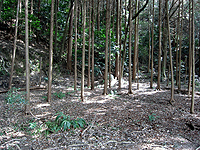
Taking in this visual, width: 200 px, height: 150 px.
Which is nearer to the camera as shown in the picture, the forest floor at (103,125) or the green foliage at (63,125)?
the forest floor at (103,125)

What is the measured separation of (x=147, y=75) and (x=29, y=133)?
17308 millimetres

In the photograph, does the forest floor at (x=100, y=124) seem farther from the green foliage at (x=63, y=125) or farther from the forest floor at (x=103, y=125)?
the green foliage at (x=63, y=125)

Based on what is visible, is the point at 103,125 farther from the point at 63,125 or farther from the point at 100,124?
the point at 63,125

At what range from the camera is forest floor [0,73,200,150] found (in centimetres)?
493

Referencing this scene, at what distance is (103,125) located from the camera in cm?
630

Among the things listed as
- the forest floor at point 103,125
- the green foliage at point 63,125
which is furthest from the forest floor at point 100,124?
the green foliage at point 63,125

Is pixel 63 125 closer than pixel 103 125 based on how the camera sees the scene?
Yes

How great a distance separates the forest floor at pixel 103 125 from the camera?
4.93 m

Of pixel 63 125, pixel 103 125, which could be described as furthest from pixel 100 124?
pixel 63 125

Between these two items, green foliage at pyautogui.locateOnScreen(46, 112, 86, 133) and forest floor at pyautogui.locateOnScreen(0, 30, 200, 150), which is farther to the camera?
green foliage at pyautogui.locateOnScreen(46, 112, 86, 133)

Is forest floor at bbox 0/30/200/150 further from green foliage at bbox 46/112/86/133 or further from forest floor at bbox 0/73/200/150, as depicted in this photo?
green foliage at bbox 46/112/86/133

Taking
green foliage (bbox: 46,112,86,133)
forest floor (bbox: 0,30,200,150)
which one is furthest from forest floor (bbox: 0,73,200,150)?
green foliage (bbox: 46,112,86,133)

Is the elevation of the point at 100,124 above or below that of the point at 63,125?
below

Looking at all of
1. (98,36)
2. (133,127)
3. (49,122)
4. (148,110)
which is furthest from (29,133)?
(98,36)
